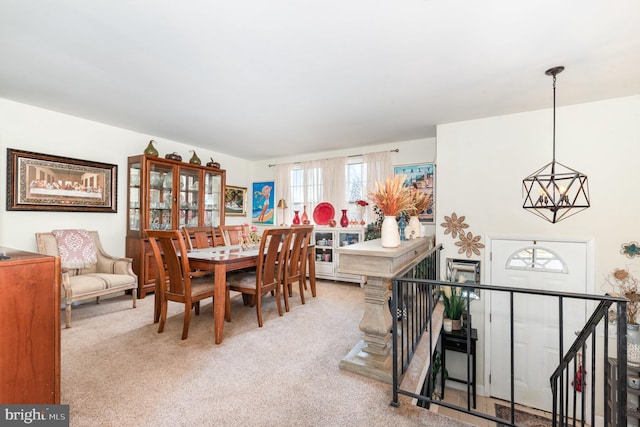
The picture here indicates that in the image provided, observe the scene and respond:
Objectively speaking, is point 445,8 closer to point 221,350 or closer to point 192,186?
point 221,350

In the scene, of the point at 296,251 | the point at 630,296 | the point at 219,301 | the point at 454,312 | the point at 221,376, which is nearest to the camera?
A: the point at 221,376

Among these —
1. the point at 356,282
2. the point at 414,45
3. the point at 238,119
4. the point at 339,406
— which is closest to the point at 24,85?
the point at 238,119

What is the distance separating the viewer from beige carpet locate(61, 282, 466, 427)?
164cm

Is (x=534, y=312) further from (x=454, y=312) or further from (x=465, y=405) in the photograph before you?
(x=465, y=405)

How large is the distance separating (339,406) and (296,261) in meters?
2.00

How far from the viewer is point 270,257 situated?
303 cm

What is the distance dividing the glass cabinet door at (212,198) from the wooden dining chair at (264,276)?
212cm

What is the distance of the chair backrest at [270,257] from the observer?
293 cm

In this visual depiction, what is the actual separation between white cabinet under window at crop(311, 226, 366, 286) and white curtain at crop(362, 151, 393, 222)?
0.44m

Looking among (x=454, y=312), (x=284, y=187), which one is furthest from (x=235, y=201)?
(x=454, y=312)

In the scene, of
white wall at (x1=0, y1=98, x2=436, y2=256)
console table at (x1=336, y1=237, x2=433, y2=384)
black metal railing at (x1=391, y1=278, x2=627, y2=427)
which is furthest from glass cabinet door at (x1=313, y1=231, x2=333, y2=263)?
console table at (x1=336, y1=237, x2=433, y2=384)

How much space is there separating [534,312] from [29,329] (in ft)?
14.4

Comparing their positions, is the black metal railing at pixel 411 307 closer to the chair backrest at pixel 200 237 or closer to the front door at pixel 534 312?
the front door at pixel 534 312

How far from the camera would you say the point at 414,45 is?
2.08 meters
